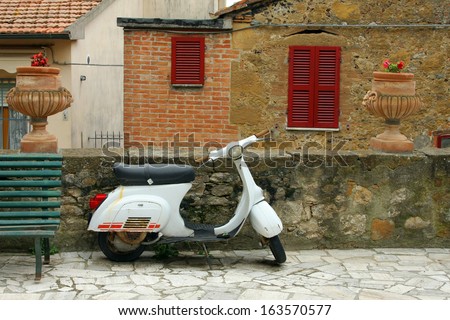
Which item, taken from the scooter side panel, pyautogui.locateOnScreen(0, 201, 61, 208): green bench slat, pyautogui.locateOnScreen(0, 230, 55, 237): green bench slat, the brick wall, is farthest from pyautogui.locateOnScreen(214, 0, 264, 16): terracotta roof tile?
pyautogui.locateOnScreen(0, 230, 55, 237): green bench slat

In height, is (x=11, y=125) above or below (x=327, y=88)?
below

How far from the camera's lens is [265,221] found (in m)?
6.89

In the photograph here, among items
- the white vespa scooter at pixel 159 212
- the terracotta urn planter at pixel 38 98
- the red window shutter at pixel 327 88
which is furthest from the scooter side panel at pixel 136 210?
the red window shutter at pixel 327 88

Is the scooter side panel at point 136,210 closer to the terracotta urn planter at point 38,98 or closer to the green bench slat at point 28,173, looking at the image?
the green bench slat at point 28,173

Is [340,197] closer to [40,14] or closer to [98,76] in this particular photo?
[40,14]

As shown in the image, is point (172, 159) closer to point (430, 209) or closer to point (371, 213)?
point (371, 213)

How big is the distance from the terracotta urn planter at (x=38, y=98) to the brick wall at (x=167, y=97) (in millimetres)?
5514

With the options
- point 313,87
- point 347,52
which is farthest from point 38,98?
point 347,52

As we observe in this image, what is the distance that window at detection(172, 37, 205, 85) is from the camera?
1305cm

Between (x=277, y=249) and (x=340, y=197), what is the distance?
3.33ft

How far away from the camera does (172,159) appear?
7379 millimetres

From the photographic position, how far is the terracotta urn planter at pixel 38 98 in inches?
292

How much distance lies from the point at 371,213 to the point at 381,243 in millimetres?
324

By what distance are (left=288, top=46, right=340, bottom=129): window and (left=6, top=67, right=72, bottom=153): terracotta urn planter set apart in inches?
243
